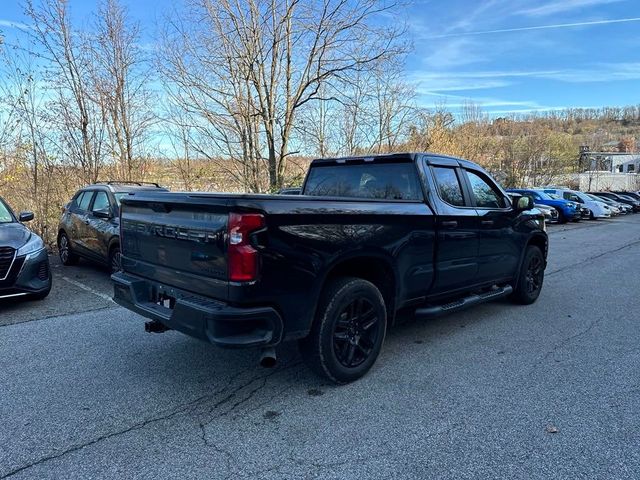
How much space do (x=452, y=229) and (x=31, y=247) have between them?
5.41 m

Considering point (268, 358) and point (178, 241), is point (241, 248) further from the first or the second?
point (268, 358)

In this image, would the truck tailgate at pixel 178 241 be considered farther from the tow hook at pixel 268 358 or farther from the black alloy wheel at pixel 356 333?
the black alloy wheel at pixel 356 333

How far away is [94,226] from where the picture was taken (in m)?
8.19

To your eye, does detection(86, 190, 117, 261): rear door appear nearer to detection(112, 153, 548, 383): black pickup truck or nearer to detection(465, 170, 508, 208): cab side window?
detection(112, 153, 548, 383): black pickup truck

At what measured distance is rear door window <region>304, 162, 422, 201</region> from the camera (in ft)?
16.1

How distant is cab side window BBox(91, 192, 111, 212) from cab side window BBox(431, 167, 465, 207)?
569cm

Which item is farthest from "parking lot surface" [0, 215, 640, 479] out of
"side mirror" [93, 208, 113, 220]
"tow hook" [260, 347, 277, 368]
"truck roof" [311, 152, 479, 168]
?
"side mirror" [93, 208, 113, 220]

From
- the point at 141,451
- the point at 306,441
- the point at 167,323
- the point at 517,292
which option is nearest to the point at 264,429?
the point at 306,441

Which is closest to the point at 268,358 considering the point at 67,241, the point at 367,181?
the point at 367,181

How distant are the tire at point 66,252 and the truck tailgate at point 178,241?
5.79m

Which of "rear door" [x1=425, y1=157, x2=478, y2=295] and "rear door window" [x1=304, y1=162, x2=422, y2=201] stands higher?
"rear door window" [x1=304, y1=162, x2=422, y2=201]

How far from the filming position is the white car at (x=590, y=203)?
27875 mm

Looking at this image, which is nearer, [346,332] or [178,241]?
[178,241]

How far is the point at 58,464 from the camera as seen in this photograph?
284 cm
